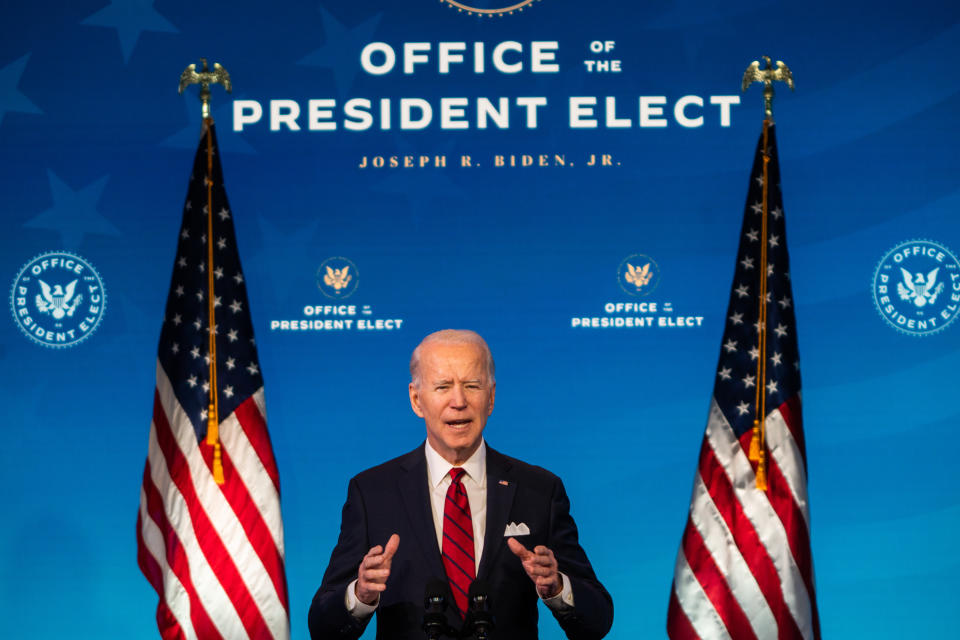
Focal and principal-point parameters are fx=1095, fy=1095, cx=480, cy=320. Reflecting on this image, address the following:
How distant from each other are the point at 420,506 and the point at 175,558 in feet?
4.94

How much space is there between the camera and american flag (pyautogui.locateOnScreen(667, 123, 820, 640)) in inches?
146

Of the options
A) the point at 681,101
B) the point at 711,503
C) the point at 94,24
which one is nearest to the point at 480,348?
the point at 711,503

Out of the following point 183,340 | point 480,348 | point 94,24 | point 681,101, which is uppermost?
point 94,24

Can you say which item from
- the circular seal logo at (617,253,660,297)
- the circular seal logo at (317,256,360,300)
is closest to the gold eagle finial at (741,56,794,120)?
the circular seal logo at (617,253,660,297)

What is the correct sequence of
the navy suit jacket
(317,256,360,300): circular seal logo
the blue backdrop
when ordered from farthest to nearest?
1. (317,256,360,300): circular seal logo
2. the blue backdrop
3. the navy suit jacket

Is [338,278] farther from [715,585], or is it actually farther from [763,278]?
[715,585]

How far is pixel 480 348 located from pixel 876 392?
208cm

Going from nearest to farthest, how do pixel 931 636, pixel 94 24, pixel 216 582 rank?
pixel 216 582 → pixel 931 636 → pixel 94 24

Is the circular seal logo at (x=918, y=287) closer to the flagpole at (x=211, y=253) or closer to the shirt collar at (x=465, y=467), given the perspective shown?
the shirt collar at (x=465, y=467)

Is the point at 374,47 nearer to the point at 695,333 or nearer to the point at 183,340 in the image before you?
the point at 183,340

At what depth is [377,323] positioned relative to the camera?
14.0 feet

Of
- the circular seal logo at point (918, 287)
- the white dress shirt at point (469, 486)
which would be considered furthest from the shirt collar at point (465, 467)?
the circular seal logo at point (918, 287)

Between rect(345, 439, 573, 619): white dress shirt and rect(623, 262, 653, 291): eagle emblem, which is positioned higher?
rect(623, 262, 653, 291): eagle emblem

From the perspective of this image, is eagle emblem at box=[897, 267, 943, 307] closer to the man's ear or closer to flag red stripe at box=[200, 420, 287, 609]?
the man's ear
